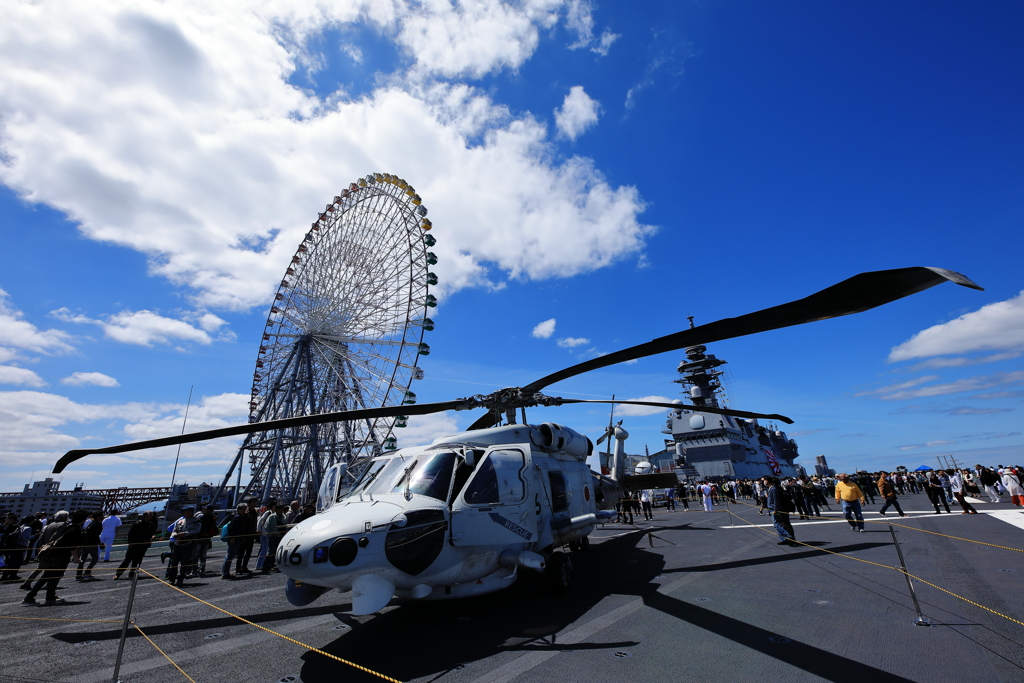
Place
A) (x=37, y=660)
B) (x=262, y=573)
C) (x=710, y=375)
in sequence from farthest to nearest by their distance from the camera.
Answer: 1. (x=710, y=375)
2. (x=262, y=573)
3. (x=37, y=660)

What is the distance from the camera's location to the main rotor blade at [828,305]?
10.8 feet

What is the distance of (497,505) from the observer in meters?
6.93

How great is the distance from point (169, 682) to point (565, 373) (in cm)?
612

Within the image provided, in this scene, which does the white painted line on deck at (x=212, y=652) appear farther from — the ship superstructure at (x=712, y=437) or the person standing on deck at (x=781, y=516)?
the ship superstructure at (x=712, y=437)

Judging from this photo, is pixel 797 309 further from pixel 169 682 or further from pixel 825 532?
pixel 825 532

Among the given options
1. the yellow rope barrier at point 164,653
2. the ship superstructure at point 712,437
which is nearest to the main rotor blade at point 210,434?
the yellow rope barrier at point 164,653

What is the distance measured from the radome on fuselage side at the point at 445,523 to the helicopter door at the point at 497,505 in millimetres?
16

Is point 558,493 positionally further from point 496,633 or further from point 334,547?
point 334,547

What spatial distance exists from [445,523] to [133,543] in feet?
29.6

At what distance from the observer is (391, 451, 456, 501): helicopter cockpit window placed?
652cm

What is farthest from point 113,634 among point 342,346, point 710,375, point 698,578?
point 710,375

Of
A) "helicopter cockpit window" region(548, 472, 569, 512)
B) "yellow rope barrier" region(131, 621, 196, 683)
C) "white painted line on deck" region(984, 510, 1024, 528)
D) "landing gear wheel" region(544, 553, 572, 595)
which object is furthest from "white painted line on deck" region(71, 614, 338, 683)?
Result: "white painted line on deck" region(984, 510, 1024, 528)

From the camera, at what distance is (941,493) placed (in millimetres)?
16734

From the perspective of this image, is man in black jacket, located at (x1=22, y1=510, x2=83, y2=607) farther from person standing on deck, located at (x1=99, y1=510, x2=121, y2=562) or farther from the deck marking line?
the deck marking line
